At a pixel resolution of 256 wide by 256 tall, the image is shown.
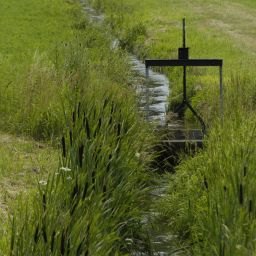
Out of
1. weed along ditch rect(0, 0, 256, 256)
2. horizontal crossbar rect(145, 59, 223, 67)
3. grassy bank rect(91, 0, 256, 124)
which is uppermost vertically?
horizontal crossbar rect(145, 59, 223, 67)

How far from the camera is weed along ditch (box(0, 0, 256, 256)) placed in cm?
604

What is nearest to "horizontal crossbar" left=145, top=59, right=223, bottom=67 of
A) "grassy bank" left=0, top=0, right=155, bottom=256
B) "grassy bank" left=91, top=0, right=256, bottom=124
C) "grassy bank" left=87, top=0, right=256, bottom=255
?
"grassy bank" left=91, top=0, right=256, bottom=124

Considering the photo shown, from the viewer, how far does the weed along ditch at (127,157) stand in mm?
6035

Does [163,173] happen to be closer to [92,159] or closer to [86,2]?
[92,159]

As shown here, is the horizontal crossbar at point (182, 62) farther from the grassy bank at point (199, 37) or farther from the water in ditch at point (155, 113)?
the grassy bank at point (199, 37)

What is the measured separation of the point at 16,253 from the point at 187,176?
405cm

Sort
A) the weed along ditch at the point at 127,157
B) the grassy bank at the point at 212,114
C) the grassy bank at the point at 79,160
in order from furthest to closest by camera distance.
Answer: the grassy bank at the point at 212,114 < the weed along ditch at the point at 127,157 < the grassy bank at the point at 79,160

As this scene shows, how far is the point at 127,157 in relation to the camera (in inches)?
320

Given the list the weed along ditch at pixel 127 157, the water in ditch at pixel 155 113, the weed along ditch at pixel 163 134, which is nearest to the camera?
the weed along ditch at pixel 127 157

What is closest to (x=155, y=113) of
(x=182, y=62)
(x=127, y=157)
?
(x=182, y=62)

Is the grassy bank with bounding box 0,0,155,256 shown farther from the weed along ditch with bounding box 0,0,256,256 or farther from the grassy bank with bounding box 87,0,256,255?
the grassy bank with bounding box 87,0,256,255

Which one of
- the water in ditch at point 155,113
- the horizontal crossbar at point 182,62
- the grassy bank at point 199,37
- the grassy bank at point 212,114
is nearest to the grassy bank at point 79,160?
the water in ditch at point 155,113

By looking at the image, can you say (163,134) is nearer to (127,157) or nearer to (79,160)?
(127,157)

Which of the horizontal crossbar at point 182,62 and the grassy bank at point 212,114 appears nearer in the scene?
the grassy bank at point 212,114
